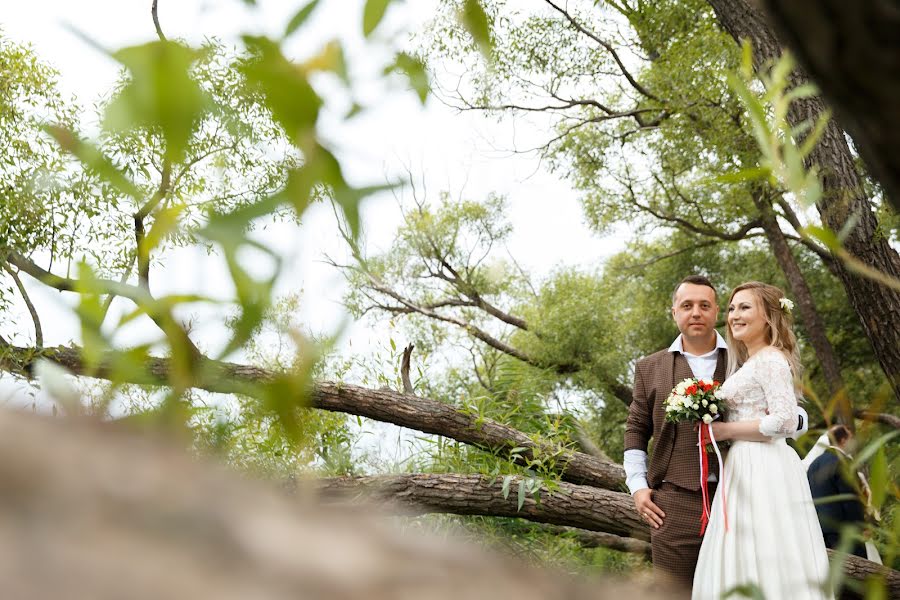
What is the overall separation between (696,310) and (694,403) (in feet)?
1.48

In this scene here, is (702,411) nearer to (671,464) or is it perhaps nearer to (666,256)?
(671,464)

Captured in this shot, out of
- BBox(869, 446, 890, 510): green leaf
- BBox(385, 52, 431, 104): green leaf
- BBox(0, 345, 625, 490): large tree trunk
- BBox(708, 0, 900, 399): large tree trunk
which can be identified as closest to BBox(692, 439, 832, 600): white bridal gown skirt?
BBox(708, 0, 900, 399): large tree trunk

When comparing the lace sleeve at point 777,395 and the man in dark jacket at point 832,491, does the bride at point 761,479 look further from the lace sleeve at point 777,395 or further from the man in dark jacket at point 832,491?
the man in dark jacket at point 832,491

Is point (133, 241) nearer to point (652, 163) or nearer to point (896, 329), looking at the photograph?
point (896, 329)

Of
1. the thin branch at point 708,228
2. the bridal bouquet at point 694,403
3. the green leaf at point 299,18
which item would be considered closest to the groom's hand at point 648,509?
the bridal bouquet at point 694,403

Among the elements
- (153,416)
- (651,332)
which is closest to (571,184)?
(651,332)

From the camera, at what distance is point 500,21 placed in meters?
8.54

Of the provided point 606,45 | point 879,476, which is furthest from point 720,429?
point 606,45

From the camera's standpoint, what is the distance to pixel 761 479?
3.01 meters

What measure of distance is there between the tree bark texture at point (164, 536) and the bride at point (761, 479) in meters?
2.94

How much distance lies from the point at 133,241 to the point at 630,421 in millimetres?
3888

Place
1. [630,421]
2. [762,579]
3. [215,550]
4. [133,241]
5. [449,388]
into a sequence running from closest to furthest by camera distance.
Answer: [215,550]
[762,579]
[630,421]
[133,241]
[449,388]

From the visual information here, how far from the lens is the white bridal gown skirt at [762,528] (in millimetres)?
2895

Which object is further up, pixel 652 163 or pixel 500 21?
pixel 500 21
